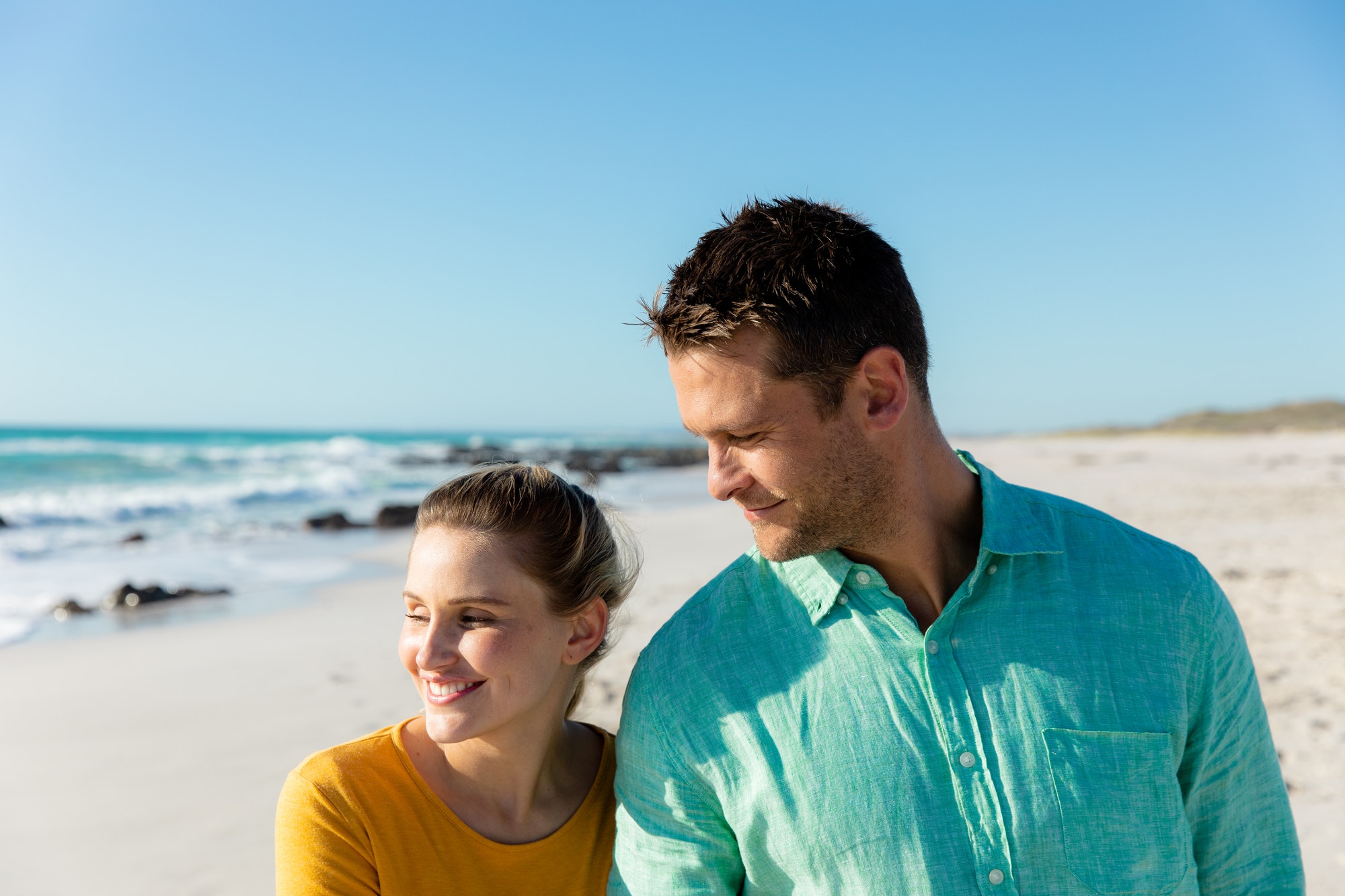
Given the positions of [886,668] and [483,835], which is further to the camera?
[483,835]

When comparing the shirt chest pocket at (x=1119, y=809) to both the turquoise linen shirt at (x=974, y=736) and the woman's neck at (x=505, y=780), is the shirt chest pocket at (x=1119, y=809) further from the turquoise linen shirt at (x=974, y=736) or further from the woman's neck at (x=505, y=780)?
the woman's neck at (x=505, y=780)

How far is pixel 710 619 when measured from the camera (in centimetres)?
202

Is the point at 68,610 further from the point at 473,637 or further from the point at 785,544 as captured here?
the point at 785,544

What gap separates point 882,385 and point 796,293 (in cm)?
31

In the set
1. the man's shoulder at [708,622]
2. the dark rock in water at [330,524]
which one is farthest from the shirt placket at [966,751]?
the dark rock in water at [330,524]

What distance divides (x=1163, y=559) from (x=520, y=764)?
1.50 metres

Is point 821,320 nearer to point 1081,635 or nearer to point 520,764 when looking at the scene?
point 1081,635

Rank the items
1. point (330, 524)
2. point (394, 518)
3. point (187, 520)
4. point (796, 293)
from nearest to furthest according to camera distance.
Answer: point (796, 293) → point (330, 524) → point (394, 518) → point (187, 520)

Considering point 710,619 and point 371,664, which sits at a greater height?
point 710,619

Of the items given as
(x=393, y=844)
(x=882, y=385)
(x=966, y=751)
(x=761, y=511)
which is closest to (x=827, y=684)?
(x=966, y=751)

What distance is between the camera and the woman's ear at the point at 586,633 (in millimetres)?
2357

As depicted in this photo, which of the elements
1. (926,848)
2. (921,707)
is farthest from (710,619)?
(926,848)

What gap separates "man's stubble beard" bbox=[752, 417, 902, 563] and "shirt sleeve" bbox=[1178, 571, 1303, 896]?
65 centimetres

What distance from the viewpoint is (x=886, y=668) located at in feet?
6.04
